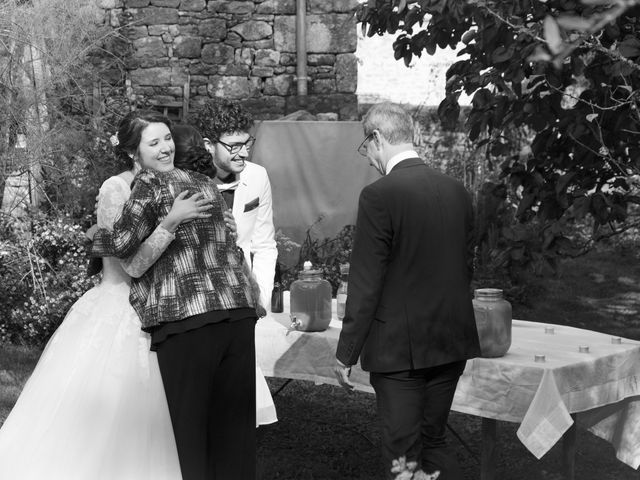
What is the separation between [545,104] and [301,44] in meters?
6.44

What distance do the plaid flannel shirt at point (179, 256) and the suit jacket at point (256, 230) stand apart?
3.37 ft

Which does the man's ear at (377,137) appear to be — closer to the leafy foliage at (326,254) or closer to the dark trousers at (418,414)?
the dark trousers at (418,414)

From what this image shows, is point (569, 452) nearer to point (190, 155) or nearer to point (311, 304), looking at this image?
point (311, 304)

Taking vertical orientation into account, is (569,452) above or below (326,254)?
above

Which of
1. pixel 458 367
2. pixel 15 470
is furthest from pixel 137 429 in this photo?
pixel 458 367

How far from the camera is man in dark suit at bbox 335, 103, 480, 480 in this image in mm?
3025

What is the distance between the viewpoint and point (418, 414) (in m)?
3.09

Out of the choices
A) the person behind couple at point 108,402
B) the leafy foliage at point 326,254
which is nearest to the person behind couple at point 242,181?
the person behind couple at point 108,402

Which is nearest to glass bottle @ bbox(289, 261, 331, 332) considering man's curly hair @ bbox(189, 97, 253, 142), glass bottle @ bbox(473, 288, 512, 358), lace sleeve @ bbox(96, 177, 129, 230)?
man's curly hair @ bbox(189, 97, 253, 142)

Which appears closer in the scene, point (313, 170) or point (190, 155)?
point (190, 155)

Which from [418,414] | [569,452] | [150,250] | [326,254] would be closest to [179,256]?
[150,250]

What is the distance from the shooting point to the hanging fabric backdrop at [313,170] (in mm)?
10047

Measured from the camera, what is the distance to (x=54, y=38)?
841cm

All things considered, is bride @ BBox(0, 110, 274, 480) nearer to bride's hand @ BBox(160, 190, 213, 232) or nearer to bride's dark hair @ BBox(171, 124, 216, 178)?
bride's dark hair @ BBox(171, 124, 216, 178)
